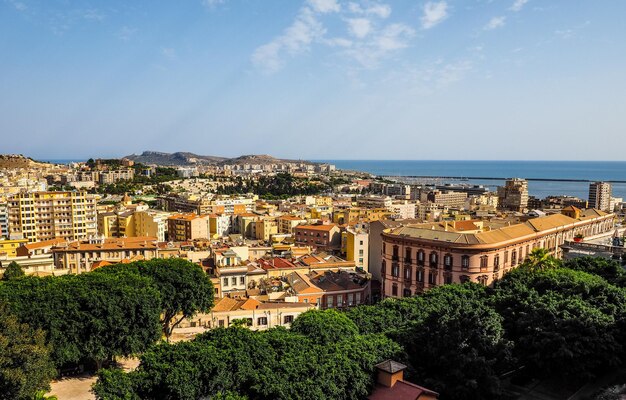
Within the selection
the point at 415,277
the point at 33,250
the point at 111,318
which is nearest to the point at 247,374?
the point at 111,318

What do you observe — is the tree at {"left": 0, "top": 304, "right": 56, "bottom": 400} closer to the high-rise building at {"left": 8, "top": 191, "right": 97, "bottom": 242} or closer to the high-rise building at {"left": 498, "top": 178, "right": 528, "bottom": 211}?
the high-rise building at {"left": 8, "top": 191, "right": 97, "bottom": 242}

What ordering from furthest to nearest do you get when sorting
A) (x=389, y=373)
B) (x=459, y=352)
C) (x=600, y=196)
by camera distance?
(x=600, y=196), (x=459, y=352), (x=389, y=373)

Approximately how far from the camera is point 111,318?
27.7 meters

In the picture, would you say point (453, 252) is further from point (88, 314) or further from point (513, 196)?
point (513, 196)

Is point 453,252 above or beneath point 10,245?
above

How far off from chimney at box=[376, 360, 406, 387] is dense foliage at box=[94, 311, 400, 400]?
0.41 m

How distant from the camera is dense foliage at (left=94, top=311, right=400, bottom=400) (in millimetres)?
18547

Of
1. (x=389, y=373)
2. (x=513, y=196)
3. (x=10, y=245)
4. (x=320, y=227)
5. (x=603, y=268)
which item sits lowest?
(x=10, y=245)

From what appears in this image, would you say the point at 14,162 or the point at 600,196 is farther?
the point at 14,162

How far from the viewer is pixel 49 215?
7844cm

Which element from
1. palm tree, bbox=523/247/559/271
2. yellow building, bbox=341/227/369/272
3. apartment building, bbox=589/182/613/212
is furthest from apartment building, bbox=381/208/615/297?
apartment building, bbox=589/182/613/212

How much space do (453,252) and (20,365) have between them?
102ft

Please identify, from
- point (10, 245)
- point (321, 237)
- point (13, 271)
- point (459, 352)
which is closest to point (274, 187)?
point (321, 237)

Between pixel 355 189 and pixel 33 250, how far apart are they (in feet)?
497
